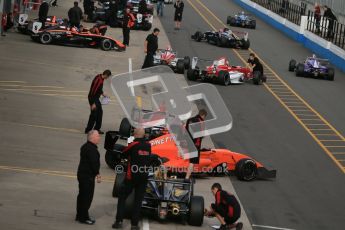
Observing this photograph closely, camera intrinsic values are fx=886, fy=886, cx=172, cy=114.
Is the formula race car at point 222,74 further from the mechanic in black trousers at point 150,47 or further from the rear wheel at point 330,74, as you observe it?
the rear wheel at point 330,74

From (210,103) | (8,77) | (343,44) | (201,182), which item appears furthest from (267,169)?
(343,44)

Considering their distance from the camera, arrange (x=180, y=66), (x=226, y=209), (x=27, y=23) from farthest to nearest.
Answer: (x=27, y=23)
(x=180, y=66)
(x=226, y=209)

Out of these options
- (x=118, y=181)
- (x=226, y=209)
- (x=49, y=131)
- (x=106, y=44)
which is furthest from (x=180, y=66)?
(x=226, y=209)

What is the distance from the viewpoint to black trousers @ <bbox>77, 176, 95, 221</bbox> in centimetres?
1502

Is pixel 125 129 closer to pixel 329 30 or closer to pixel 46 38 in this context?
pixel 46 38

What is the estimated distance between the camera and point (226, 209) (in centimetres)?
1547

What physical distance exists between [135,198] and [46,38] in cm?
2391

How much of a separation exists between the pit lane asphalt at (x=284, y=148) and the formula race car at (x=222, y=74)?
14.2 inches

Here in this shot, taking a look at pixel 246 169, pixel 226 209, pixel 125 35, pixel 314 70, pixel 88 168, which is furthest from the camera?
pixel 125 35

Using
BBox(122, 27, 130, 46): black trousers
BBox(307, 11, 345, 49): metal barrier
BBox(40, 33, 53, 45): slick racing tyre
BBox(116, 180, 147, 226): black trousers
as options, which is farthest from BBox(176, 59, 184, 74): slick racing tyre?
BBox(116, 180, 147, 226): black trousers

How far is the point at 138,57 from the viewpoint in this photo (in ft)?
124

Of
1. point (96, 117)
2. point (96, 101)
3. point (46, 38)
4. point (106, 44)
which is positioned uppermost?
point (96, 101)

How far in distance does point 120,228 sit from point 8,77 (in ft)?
50.9

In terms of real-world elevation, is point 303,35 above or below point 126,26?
below
